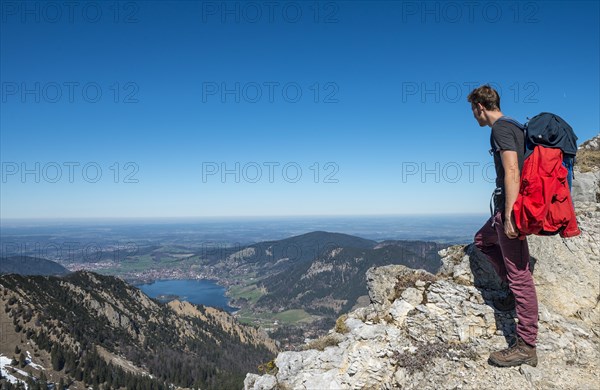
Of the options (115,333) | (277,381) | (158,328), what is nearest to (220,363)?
(158,328)

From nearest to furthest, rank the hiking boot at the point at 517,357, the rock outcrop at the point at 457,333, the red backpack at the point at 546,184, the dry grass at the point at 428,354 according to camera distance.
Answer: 1. the red backpack at the point at 546,184
2. the hiking boot at the point at 517,357
3. the rock outcrop at the point at 457,333
4. the dry grass at the point at 428,354

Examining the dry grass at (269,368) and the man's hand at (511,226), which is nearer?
the man's hand at (511,226)

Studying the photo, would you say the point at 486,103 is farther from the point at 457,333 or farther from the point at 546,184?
the point at 457,333

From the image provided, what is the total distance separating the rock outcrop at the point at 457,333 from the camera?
7.13 metres

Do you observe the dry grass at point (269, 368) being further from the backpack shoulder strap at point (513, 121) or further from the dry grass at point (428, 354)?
the backpack shoulder strap at point (513, 121)

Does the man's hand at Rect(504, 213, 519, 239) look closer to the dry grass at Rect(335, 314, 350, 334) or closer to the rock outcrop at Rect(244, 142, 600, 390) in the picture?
the rock outcrop at Rect(244, 142, 600, 390)

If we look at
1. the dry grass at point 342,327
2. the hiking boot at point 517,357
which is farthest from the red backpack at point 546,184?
the dry grass at point 342,327

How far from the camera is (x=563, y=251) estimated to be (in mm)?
10328

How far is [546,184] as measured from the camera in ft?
20.4

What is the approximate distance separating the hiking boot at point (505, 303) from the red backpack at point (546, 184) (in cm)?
295

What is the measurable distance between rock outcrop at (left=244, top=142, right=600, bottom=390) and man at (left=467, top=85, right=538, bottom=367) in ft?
1.40

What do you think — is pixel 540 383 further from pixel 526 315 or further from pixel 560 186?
pixel 560 186

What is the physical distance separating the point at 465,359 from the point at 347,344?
108 inches

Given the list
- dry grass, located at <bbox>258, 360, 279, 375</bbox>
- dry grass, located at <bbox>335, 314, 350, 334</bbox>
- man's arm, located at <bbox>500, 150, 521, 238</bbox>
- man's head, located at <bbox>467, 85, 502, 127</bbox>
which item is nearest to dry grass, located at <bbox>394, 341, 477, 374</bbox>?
dry grass, located at <bbox>335, 314, 350, 334</bbox>
